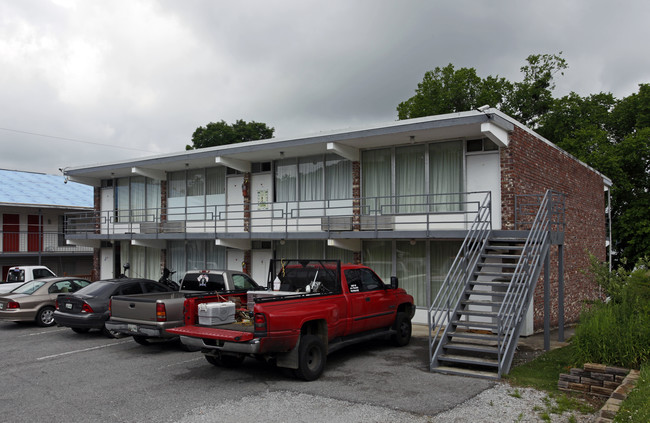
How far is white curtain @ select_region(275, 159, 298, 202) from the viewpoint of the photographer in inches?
698

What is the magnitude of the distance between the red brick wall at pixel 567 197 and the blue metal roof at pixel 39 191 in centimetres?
2369

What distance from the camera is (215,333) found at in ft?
27.5

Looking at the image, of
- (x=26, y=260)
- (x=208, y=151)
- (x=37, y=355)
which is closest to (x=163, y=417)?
(x=37, y=355)

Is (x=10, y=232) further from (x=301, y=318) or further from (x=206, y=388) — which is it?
(x=301, y=318)

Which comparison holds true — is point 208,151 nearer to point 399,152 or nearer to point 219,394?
point 399,152

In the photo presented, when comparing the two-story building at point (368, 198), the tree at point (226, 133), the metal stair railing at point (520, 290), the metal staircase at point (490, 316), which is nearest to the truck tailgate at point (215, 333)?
the metal staircase at point (490, 316)

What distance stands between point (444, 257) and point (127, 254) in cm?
1463

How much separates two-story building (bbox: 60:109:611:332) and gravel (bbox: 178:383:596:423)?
17.4 feet

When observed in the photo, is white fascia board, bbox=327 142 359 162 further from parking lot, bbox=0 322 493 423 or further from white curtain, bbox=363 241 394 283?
parking lot, bbox=0 322 493 423

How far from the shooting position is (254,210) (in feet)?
57.8

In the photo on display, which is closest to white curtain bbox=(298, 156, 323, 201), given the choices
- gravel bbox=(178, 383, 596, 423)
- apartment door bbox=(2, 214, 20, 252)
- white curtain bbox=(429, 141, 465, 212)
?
white curtain bbox=(429, 141, 465, 212)

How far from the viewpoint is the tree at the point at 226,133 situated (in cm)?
4616

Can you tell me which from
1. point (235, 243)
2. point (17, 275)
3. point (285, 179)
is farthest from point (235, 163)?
point (17, 275)

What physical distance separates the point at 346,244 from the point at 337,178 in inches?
90.3
